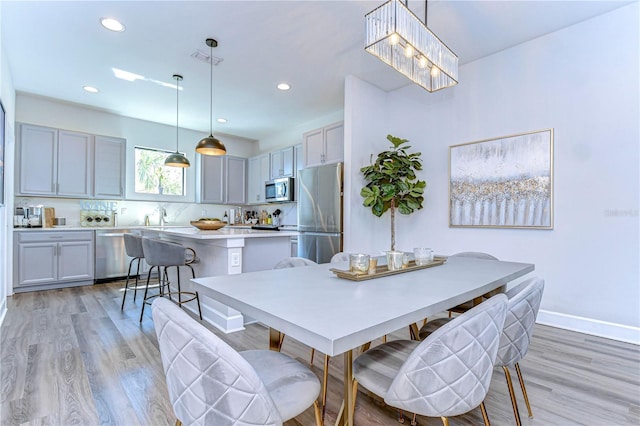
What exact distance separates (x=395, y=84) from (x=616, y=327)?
3.44 m

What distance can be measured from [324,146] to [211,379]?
4.11 m

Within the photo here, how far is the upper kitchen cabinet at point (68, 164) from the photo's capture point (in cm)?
440

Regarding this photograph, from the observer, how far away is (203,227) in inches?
134

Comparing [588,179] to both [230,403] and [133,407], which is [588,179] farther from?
[133,407]

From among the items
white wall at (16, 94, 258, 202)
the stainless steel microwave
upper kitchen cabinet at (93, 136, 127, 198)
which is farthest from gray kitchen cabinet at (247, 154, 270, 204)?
upper kitchen cabinet at (93, 136, 127, 198)

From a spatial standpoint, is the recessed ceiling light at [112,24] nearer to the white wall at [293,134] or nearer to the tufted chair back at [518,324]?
the white wall at [293,134]

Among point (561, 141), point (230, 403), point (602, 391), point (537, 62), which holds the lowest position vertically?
point (602, 391)

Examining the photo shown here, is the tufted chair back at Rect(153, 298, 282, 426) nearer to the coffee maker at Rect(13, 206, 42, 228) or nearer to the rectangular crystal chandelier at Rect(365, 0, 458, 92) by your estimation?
the rectangular crystal chandelier at Rect(365, 0, 458, 92)

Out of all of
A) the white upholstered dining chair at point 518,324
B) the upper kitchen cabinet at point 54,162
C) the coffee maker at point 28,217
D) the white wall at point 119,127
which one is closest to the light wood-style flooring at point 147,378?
the white upholstered dining chair at point 518,324

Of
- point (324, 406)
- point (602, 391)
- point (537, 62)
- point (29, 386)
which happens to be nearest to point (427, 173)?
point (537, 62)

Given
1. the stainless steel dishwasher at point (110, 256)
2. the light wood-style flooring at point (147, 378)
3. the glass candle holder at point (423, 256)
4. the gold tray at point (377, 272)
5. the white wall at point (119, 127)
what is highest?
the white wall at point (119, 127)

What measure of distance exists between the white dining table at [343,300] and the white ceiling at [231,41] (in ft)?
7.62

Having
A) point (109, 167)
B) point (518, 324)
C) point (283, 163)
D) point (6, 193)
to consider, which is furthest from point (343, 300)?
point (109, 167)

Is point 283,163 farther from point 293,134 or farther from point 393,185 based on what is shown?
point 393,185
